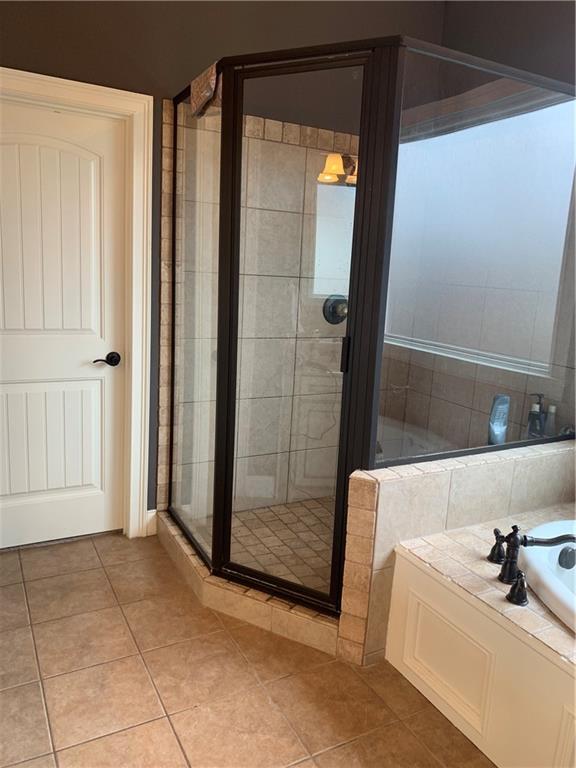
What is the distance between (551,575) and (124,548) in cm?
190

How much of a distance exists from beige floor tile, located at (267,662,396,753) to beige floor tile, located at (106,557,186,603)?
0.72 m

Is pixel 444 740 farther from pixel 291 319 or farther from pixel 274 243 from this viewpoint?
pixel 274 243

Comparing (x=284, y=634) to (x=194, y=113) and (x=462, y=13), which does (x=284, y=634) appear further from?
(x=462, y=13)

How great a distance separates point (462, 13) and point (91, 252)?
225cm

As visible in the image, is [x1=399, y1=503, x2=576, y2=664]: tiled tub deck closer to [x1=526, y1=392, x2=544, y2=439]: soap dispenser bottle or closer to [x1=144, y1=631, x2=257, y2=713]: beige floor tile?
[x1=526, y1=392, x2=544, y2=439]: soap dispenser bottle

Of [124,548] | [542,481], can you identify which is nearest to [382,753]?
[542,481]

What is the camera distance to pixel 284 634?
2.14 m

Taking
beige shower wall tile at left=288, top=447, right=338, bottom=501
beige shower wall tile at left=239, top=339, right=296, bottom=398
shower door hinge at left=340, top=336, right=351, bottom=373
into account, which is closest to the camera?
shower door hinge at left=340, top=336, right=351, bottom=373

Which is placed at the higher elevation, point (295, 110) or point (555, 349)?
point (295, 110)

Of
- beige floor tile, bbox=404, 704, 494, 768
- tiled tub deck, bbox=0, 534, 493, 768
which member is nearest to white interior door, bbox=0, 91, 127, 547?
tiled tub deck, bbox=0, 534, 493, 768

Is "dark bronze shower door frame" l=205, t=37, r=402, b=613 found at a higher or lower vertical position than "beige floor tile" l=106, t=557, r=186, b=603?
higher

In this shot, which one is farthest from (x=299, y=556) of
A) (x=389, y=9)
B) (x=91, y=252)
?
(x=389, y=9)

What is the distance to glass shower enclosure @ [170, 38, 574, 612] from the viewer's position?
193cm

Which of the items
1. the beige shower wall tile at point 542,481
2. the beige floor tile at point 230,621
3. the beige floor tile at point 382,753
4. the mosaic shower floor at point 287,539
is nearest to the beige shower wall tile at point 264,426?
the mosaic shower floor at point 287,539
